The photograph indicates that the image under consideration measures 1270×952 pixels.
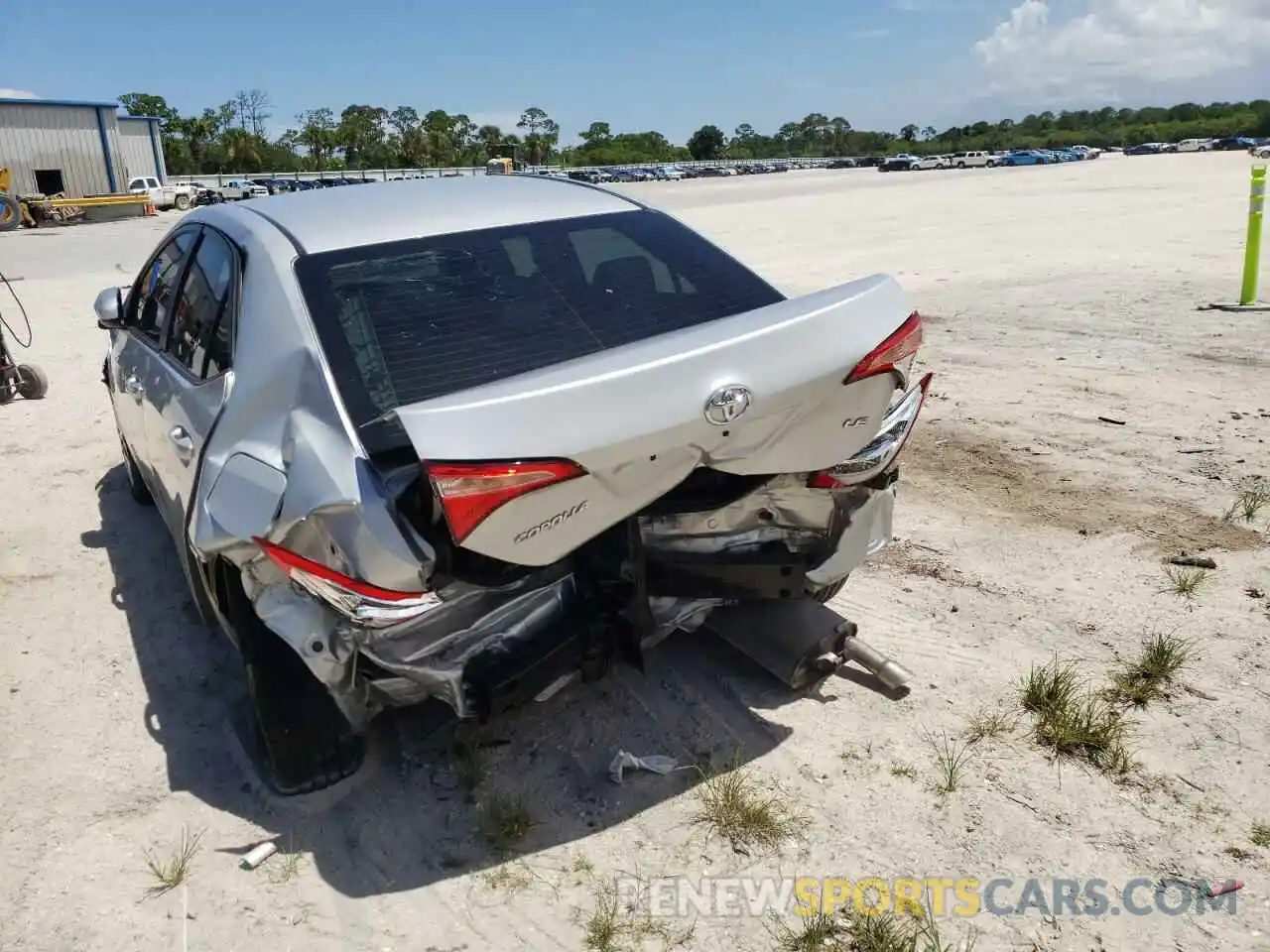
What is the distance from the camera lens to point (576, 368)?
252cm

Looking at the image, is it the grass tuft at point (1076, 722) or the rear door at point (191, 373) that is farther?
the rear door at point (191, 373)

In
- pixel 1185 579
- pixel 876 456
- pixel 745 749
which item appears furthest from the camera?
pixel 1185 579

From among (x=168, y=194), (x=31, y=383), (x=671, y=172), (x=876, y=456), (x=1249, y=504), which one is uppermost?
(x=671, y=172)

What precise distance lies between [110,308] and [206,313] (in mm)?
1751

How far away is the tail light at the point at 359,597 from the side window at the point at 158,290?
221 cm

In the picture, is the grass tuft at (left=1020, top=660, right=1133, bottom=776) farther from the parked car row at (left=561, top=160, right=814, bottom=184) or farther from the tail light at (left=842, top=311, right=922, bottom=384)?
the parked car row at (left=561, top=160, right=814, bottom=184)

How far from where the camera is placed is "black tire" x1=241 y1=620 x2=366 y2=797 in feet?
10.3

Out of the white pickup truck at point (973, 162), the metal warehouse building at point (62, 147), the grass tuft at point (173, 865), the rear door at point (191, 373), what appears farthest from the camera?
the white pickup truck at point (973, 162)

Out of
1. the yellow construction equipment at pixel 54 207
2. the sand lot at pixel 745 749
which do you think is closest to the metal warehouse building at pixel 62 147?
the yellow construction equipment at pixel 54 207

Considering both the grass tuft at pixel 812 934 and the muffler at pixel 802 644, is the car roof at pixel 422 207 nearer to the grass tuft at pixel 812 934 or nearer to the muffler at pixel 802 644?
the muffler at pixel 802 644

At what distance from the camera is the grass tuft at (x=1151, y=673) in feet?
11.4

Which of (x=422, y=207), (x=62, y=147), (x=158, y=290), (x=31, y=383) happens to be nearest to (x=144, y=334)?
(x=158, y=290)

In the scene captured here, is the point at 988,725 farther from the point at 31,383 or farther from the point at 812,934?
the point at 31,383

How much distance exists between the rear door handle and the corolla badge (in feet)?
6.13
